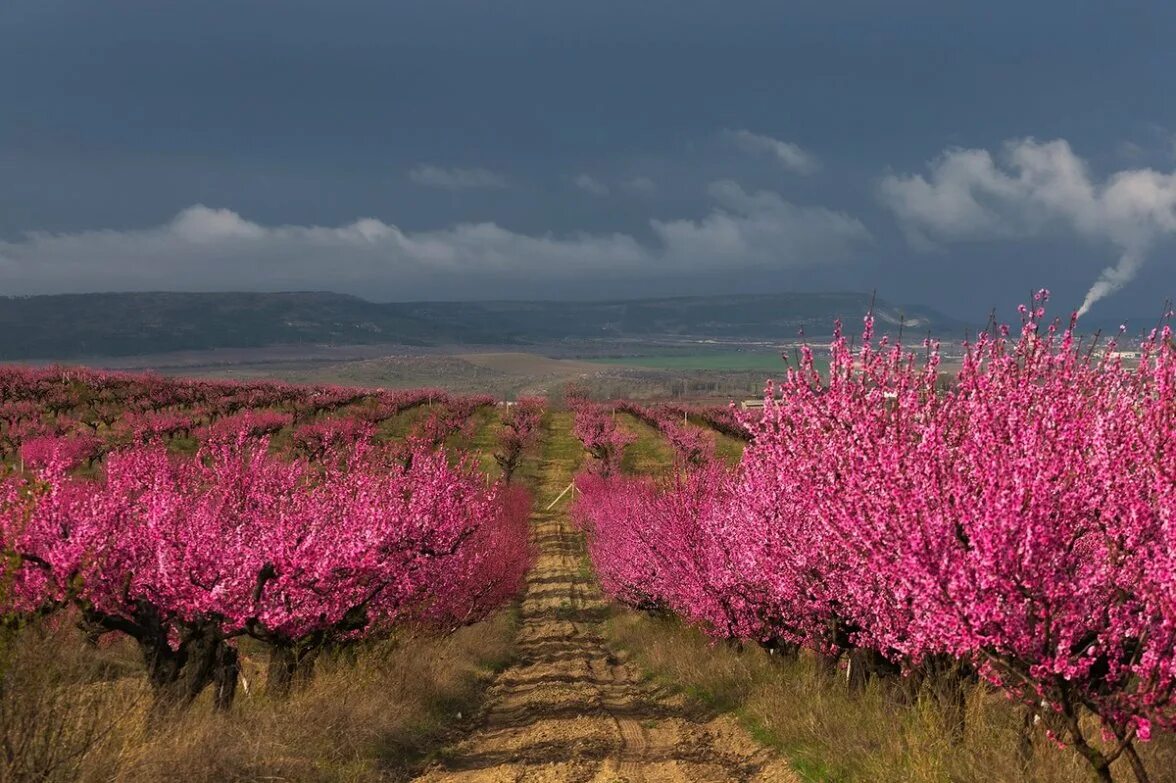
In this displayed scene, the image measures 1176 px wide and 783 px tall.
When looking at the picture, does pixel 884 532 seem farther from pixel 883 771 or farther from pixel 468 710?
pixel 468 710

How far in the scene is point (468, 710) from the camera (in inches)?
949

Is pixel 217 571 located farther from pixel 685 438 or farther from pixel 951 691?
pixel 685 438

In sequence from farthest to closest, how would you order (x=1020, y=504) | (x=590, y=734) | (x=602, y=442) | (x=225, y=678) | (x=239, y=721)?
1. (x=602, y=442)
2. (x=590, y=734)
3. (x=225, y=678)
4. (x=239, y=721)
5. (x=1020, y=504)

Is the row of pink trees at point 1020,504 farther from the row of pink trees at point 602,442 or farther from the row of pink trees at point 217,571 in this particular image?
the row of pink trees at point 602,442

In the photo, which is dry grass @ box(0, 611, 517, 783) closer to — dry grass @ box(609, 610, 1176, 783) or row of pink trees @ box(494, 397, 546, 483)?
dry grass @ box(609, 610, 1176, 783)

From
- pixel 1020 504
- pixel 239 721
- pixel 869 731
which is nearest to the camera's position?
pixel 1020 504

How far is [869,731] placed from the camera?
16.4m

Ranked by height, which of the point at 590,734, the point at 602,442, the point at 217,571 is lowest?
the point at 602,442

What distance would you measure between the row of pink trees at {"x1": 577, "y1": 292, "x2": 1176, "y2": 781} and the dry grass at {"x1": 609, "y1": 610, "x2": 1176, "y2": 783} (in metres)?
0.71

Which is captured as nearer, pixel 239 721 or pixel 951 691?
pixel 951 691

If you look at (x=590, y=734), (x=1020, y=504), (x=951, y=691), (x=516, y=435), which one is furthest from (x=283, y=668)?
(x=516, y=435)

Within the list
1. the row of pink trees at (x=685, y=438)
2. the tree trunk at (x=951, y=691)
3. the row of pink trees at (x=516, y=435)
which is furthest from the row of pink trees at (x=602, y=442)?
the tree trunk at (x=951, y=691)

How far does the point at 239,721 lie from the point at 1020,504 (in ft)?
45.4

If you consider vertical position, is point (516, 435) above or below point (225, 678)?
below
